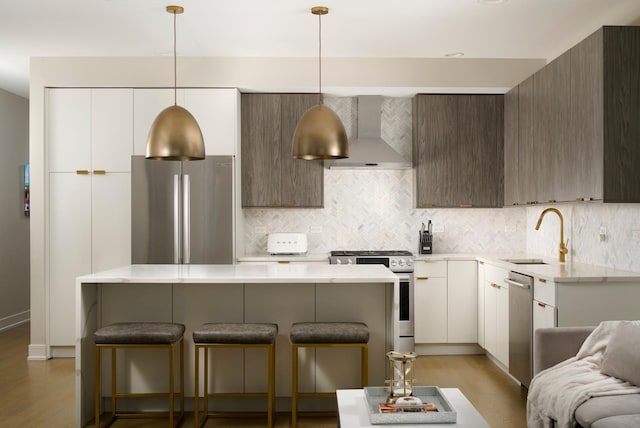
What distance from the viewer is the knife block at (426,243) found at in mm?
5770

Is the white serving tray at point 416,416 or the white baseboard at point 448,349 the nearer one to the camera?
the white serving tray at point 416,416

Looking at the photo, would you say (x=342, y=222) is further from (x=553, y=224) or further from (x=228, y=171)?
(x=553, y=224)

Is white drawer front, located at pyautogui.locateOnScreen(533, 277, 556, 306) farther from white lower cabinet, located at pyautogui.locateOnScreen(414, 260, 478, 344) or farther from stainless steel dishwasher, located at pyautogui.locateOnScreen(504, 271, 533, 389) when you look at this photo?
white lower cabinet, located at pyautogui.locateOnScreen(414, 260, 478, 344)

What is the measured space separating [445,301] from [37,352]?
3778 mm

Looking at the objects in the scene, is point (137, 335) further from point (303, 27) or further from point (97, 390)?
point (303, 27)

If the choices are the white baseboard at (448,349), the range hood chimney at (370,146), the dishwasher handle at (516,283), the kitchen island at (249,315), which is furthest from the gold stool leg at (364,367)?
the range hood chimney at (370,146)

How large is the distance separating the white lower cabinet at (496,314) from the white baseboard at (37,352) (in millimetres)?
3979

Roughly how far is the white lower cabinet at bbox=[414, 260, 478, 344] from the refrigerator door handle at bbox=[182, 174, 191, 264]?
212 cm

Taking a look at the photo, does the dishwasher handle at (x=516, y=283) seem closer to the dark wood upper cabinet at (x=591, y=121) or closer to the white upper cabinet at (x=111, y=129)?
the dark wood upper cabinet at (x=591, y=121)

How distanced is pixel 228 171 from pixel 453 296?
2.41 meters

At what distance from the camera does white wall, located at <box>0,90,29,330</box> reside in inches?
258

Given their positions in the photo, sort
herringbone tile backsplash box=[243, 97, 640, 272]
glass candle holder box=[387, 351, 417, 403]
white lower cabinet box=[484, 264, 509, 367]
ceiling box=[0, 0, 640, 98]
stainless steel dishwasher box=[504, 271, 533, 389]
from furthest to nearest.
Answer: herringbone tile backsplash box=[243, 97, 640, 272]
white lower cabinet box=[484, 264, 509, 367]
stainless steel dishwasher box=[504, 271, 533, 389]
ceiling box=[0, 0, 640, 98]
glass candle holder box=[387, 351, 417, 403]

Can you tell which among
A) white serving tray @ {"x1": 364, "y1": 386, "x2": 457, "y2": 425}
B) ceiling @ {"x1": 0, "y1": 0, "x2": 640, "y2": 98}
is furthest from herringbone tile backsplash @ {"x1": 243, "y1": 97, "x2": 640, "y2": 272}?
white serving tray @ {"x1": 364, "y1": 386, "x2": 457, "y2": 425}

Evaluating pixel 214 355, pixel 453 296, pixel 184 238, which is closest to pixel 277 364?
pixel 214 355
